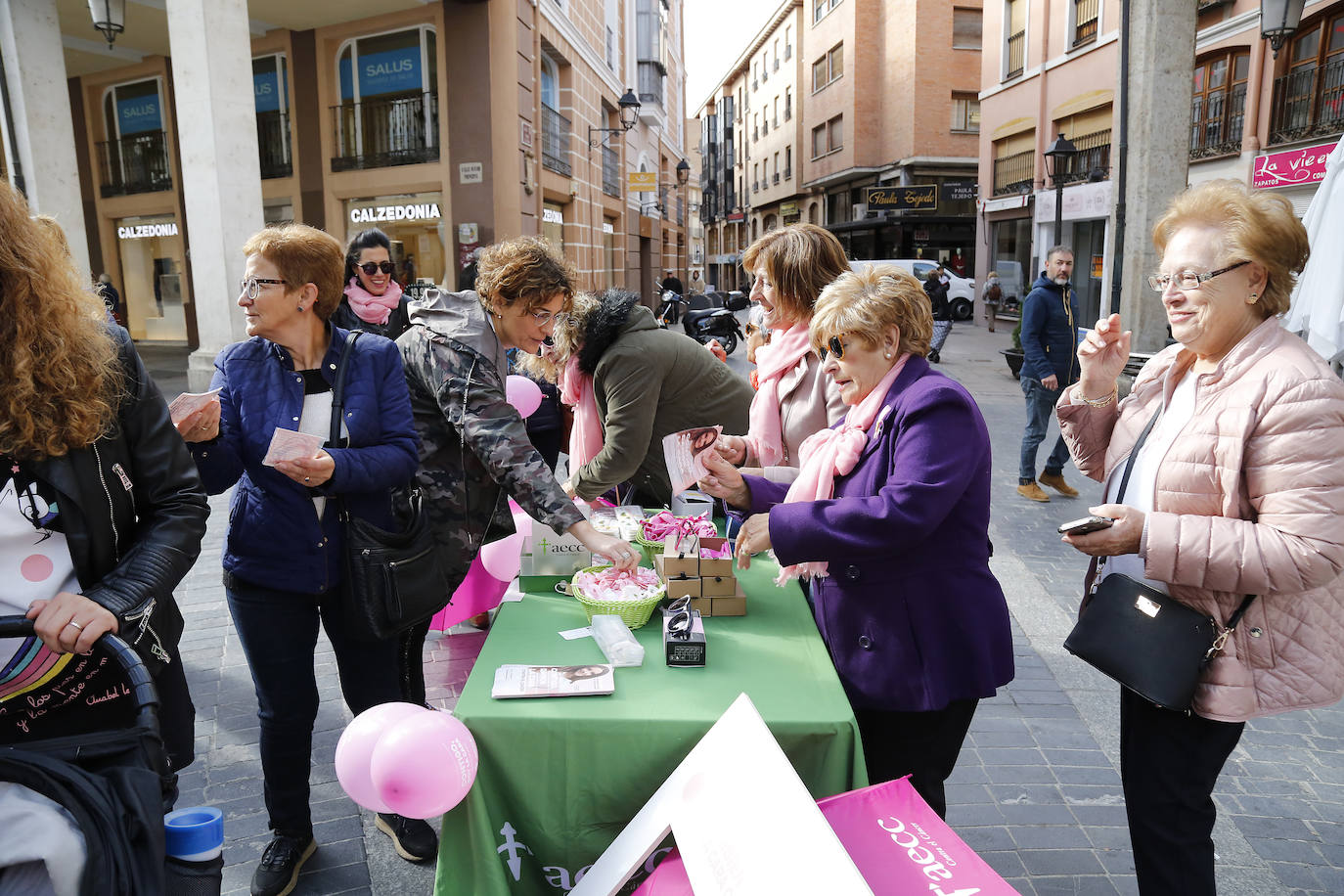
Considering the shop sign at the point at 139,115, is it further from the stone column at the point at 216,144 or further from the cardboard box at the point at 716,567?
the cardboard box at the point at 716,567

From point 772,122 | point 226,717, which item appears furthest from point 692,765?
point 772,122

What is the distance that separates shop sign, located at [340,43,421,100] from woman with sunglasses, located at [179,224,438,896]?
46.3ft

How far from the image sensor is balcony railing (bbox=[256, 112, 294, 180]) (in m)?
15.9

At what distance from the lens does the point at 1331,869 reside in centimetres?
260

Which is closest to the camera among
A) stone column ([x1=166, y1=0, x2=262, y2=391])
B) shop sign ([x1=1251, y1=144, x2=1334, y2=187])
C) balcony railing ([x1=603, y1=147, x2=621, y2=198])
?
stone column ([x1=166, y1=0, x2=262, y2=391])

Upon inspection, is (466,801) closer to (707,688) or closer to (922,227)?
(707,688)

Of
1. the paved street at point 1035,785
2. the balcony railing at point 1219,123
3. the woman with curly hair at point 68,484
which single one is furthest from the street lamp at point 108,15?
the balcony railing at point 1219,123

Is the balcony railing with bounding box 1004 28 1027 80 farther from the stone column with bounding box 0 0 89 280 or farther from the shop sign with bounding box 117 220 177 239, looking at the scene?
the stone column with bounding box 0 0 89 280

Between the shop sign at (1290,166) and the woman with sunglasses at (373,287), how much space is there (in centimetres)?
1454

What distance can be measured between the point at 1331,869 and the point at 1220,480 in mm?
1745

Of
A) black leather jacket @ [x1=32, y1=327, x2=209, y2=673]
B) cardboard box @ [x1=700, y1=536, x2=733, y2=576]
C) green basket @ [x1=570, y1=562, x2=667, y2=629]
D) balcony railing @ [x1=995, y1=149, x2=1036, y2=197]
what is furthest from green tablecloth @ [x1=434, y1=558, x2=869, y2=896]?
balcony railing @ [x1=995, y1=149, x2=1036, y2=197]

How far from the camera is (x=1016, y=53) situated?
25.3 metres

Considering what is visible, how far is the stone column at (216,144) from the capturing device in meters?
9.64

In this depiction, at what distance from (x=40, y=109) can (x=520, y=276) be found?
1156cm
